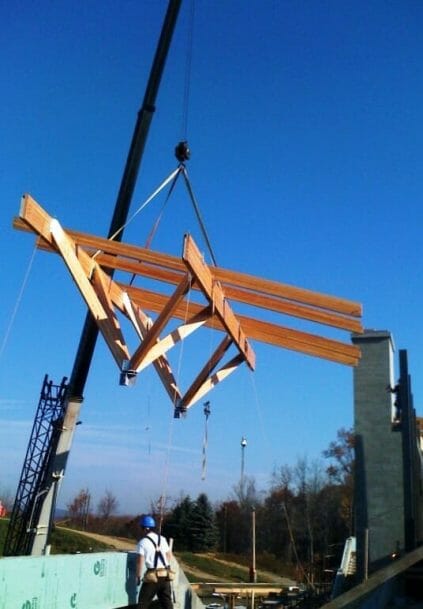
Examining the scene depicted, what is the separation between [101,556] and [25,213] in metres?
4.23

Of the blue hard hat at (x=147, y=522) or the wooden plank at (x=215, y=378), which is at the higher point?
the wooden plank at (x=215, y=378)

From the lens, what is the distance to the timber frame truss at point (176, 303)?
9.01 m

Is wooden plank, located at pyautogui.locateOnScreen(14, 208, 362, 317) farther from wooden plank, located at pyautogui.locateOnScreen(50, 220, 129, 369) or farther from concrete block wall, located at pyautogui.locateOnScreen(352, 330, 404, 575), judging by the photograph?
concrete block wall, located at pyautogui.locateOnScreen(352, 330, 404, 575)

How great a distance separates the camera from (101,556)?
787cm

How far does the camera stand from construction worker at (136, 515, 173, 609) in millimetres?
8047

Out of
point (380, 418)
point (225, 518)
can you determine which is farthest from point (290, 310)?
point (225, 518)

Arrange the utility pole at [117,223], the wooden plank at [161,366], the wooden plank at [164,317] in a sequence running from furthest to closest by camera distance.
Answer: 1. the utility pole at [117,223]
2. the wooden plank at [161,366]
3. the wooden plank at [164,317]

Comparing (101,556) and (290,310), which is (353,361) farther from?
(101,556)

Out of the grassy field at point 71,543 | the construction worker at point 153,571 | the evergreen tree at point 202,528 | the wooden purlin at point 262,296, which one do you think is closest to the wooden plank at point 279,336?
the wooden purlin at point 262,296

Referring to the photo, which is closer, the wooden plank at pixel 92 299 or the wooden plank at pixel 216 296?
the wooden plank at pixel 216 296

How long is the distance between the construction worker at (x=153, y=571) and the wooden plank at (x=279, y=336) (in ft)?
12.0

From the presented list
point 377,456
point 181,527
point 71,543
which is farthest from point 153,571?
point 181,527

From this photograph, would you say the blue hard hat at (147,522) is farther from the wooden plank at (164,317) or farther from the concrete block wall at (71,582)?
the wooden plank at (164,317)

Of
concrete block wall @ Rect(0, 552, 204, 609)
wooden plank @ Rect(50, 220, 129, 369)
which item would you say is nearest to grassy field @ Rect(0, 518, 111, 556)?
concrete block wall @ Rect(0, 552, 204, 609)
